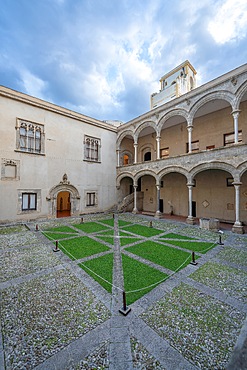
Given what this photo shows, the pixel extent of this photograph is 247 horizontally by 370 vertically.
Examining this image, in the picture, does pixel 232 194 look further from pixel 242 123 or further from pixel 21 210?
pixel 21 210

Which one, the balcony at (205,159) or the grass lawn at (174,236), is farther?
the balcony at (205,159)

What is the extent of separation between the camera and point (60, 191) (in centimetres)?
1498

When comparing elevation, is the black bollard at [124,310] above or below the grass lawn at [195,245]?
above

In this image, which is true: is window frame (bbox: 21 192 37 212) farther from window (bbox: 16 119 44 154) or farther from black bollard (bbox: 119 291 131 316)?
black bollard (bbox: 119 291 131 316)

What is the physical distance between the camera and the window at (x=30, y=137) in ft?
42.9

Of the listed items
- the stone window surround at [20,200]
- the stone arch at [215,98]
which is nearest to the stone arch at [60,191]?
the stone window surround at [20,200]

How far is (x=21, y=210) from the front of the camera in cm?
1295

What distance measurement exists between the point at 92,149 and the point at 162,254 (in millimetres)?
13868

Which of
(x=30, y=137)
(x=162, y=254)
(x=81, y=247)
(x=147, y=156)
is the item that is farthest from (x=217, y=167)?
(x=30, y=137)

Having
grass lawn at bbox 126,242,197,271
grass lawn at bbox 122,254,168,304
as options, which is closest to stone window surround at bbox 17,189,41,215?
grass lawn at bbox 126,242,197,271

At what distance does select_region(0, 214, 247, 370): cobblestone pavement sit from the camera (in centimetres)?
263

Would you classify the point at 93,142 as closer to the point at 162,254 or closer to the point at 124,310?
the point at 162,254

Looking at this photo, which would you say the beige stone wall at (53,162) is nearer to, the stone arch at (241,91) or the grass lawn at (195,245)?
the grass lawn at (195,245)

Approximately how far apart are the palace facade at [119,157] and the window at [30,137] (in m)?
0.07
